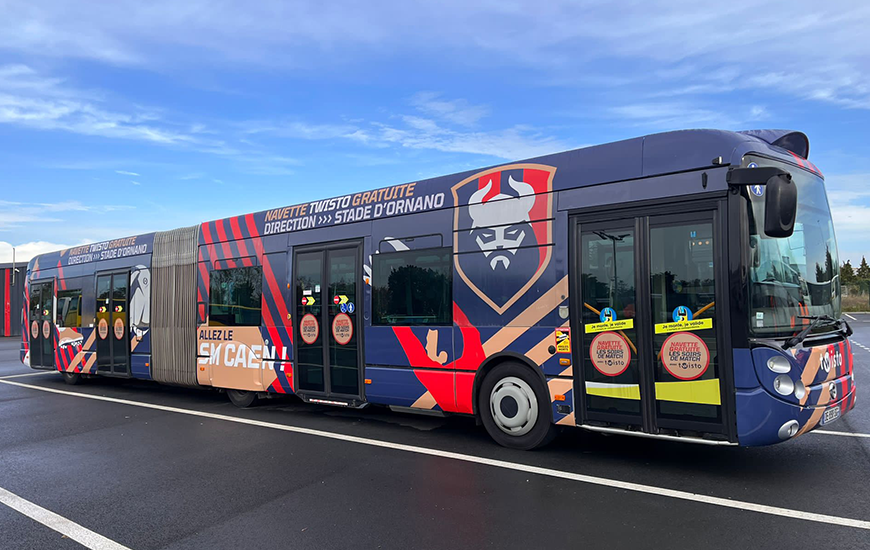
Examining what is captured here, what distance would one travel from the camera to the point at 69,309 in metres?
14.1

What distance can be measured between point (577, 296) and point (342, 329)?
12.0 ft

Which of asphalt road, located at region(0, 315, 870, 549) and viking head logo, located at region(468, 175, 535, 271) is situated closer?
asphalt road, located at region(0, 315, 870, 549)

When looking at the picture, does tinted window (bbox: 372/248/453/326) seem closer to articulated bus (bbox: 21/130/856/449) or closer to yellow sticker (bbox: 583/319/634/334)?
articulated bus (bbox: 21/130/856/449)

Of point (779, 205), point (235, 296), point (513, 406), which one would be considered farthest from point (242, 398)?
point (779, 205)

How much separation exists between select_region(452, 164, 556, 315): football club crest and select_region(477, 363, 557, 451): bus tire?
2.47ft

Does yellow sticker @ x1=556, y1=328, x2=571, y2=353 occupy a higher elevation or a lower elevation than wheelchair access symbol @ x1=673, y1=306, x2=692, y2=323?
lower

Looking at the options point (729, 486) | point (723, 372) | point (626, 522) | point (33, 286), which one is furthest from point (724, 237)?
point (33, 286)

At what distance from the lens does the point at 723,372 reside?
5.27 m

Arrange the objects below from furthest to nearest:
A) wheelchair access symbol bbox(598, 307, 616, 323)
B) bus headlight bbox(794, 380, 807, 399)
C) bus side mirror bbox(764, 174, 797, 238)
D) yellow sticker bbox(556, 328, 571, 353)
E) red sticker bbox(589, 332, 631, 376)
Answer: yellow sticker bbox(556, 328, 571, 353), wheelchair access symbol bbox(598, 307, 616, 323), red sticker bbox(589, 332, 631, 376), bus headlight bbox(794, 380, 807, 399), bus side mirror bbox(764, 174, 797, 238)

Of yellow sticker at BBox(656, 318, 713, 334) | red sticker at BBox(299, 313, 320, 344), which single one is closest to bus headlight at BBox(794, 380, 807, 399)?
yellow sticker at BBox(656, 318, 713, 334)

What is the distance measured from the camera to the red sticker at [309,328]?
8.88 metres

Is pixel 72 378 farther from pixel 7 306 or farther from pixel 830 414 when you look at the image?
pixel 7 306

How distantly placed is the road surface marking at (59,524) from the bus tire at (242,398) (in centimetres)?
455

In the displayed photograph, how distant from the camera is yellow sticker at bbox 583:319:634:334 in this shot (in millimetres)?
5801
